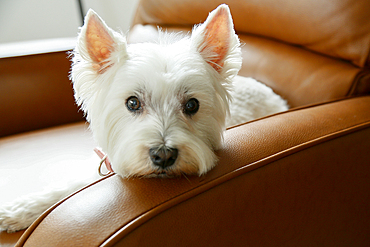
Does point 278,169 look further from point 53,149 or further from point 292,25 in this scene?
point 53,149

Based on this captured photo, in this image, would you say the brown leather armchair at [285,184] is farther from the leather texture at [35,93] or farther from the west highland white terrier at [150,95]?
the leather texture at [35,93]

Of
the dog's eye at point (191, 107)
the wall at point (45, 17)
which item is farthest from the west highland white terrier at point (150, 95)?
the wall at point (45, 17)

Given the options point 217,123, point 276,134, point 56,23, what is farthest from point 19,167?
point 56,23

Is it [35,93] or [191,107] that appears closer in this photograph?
[191,107]

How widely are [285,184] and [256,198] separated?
0.11 m

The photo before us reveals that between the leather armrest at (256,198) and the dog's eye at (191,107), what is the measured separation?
17cm

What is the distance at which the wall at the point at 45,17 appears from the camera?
13.6 ft

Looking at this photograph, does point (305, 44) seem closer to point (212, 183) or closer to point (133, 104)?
point (133, 104)

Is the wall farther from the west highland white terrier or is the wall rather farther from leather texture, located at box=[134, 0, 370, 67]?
the west highland white terrier

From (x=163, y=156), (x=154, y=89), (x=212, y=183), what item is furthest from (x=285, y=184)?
(x=154, y=89)

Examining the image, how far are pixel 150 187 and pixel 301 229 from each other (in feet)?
1.73

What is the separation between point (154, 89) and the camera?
1040 millimetres

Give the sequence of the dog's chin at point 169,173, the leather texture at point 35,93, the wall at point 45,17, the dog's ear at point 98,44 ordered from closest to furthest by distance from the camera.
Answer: the dog's chin at point 169,173 → the dog's ear at point 98,44 → the leather texture at point 35,93 → the wall at point 45,17

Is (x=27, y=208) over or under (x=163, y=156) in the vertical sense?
under
